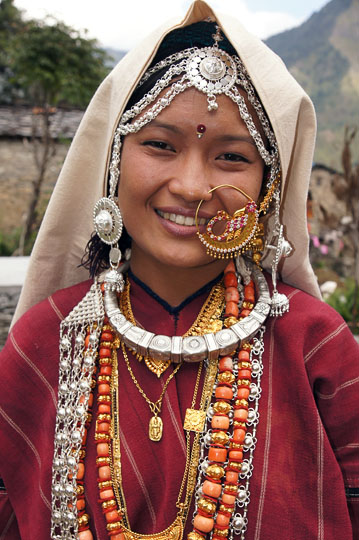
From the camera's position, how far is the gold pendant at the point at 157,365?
1370 millimetres

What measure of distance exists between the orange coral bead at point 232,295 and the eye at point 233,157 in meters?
0.41

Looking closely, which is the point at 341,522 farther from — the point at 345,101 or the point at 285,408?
the point at 345,101

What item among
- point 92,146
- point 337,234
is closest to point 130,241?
point 92,146

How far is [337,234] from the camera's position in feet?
32.0

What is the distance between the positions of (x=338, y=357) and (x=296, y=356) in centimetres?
12

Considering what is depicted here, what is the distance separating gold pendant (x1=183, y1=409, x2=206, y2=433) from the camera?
51.8 inches

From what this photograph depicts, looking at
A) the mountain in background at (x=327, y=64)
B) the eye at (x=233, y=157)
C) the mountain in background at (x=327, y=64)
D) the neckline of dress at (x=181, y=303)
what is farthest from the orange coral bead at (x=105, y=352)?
the mountain in background at (x=327, y=64)

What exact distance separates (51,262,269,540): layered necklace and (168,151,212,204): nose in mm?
379

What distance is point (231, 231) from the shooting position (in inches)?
50.6

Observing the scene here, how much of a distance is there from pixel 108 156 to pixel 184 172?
0.29 m

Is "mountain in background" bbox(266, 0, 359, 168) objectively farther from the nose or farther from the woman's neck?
the nose

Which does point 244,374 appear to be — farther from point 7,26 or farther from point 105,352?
point 7,26

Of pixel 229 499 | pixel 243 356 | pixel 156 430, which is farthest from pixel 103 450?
pixel 243 356

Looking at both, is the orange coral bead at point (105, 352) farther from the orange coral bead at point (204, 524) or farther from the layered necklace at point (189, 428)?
the orange coral bead at point (204, 524)
